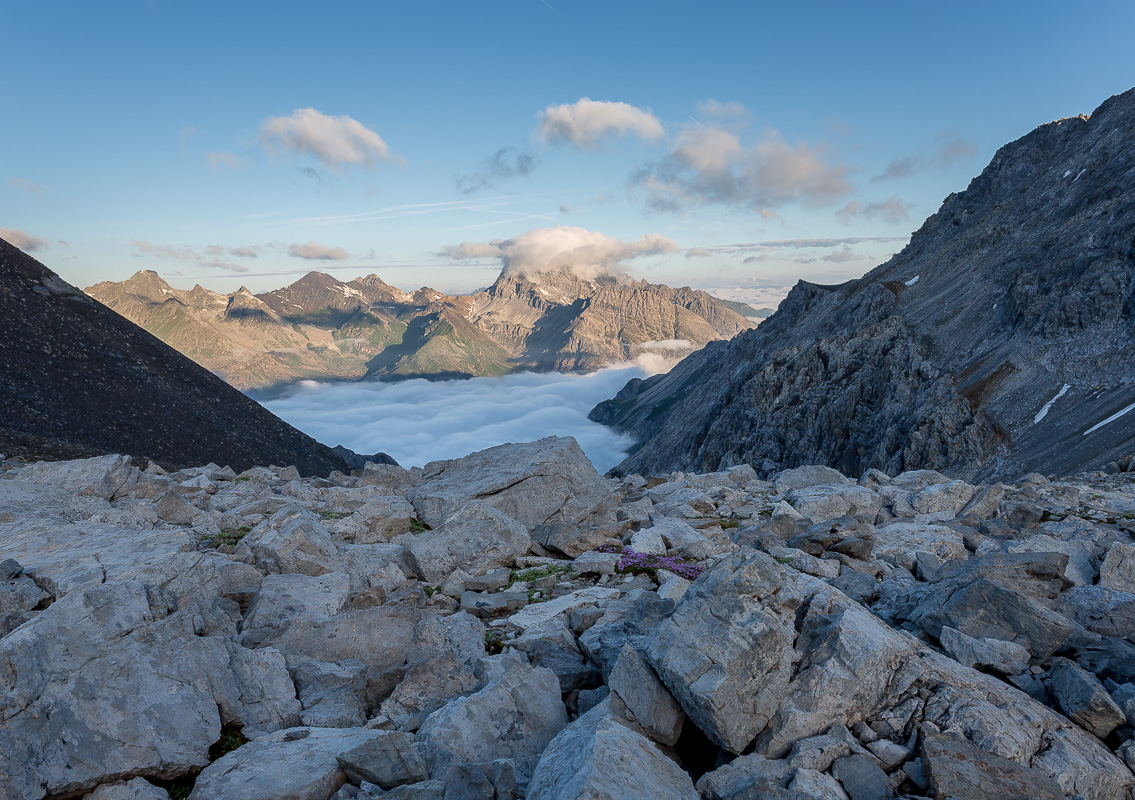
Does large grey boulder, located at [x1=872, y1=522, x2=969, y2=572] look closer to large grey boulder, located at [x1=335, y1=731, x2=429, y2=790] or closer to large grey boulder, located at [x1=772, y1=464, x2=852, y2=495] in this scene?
large grey boulder, located at [x1=772, y1=464, x2=852, y2=495]

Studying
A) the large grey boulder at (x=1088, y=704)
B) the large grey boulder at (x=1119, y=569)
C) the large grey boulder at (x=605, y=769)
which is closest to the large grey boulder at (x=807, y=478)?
the large grey boulder at (x=1119, y=569)

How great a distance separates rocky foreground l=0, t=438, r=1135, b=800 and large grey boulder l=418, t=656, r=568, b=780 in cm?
3

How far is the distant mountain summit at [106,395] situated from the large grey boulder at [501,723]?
54.9 meters

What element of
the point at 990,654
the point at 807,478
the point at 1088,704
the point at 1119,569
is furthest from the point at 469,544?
the point at 807,478

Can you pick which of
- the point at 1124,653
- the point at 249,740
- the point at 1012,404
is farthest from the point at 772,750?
the point at 1012,404

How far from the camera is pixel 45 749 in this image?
7.03 metres

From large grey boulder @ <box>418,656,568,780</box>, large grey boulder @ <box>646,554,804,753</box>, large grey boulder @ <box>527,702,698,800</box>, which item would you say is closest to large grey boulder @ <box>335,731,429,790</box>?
large grey boulder @ <box>418,656,568,780</box>

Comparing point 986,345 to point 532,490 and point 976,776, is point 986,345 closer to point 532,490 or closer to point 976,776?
point 532,490

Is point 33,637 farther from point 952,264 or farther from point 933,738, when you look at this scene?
point 952,264

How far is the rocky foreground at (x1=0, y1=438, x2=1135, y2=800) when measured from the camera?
7.15 meters

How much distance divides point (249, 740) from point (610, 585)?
8.66 metres

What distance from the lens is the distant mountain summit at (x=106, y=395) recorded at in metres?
56.7

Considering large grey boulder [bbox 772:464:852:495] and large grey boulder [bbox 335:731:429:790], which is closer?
large grey boulder [bbox 335:731:429:790]

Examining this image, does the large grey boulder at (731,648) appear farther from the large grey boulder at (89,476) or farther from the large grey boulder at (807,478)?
Result: the large grey boulder at (89,476)
